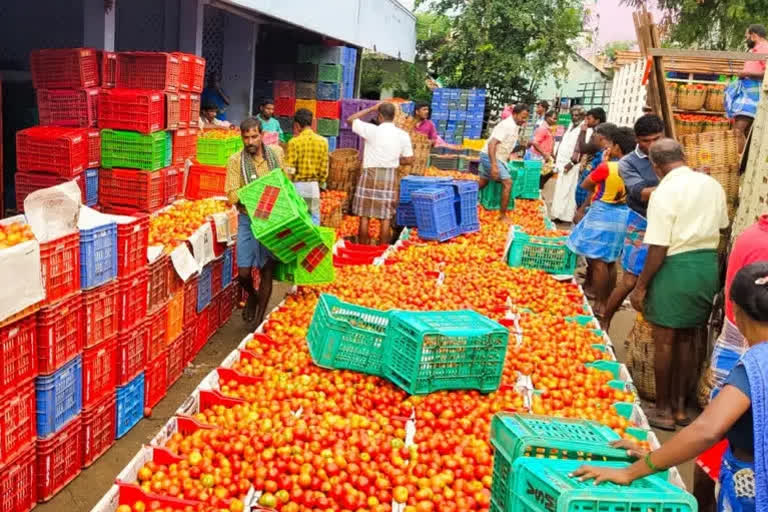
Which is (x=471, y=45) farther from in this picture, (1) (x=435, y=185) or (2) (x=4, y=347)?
(2) (x=4, y=347)

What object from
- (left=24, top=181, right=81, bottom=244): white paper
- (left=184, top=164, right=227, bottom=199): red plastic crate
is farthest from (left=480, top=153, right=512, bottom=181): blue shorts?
(left=24, top=181, right=81, bottom=244): white paper

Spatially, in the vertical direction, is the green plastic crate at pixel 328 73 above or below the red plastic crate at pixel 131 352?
above

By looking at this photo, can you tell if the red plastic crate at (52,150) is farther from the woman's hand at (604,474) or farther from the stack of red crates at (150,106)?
the woman's hand at (604,474)

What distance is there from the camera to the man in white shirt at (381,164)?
381 inches

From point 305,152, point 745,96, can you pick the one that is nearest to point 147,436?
point 305,152

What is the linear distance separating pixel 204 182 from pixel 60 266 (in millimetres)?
5193

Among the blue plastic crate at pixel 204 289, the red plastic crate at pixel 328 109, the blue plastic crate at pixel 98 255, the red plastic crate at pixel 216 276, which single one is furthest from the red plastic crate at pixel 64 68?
the red plastic crate at pixel 328 109

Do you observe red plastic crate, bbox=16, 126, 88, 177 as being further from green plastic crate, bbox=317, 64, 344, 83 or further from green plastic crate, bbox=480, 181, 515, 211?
green plastic crate, bbox=317, 64, 344, 83

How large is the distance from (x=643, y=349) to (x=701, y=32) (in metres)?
15.1

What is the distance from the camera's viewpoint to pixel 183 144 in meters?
8.63

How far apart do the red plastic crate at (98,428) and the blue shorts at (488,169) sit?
808 centimetres

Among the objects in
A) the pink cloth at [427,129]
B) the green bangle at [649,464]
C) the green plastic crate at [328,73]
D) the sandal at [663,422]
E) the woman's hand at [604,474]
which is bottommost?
the sandal at [663,422]

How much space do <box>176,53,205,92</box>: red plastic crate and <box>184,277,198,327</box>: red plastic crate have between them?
3064 mm

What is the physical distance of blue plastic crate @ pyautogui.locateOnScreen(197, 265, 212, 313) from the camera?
6.47 meters
